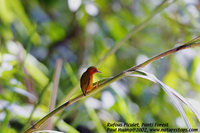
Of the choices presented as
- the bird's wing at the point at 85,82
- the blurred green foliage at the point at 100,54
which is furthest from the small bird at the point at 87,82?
the blurred green foliage at the point at 100,54

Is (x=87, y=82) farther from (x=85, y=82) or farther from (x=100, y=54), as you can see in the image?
(x=100, y=54)

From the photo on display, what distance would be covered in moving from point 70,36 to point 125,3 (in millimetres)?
387

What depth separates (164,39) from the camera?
148 centimetres

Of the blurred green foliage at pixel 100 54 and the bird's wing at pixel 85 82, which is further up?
Result: the blurred green foliage at pixel 100 54

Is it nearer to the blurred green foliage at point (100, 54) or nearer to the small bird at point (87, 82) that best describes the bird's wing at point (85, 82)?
the small bird at point (87, 82)

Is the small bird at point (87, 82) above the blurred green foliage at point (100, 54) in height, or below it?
below

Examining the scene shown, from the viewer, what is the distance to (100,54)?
1.33 metres

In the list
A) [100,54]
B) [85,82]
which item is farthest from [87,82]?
[100,54]

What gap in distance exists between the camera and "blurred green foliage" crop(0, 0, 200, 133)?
95 centimetres

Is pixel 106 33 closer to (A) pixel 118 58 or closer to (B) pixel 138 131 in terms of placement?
(A) pixel 118 58

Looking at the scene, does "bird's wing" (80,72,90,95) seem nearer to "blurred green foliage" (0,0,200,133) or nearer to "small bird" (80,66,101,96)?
"small bird" (80,66,101,96)

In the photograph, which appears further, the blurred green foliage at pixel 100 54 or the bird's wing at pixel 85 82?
the blurred green foliage at pixel 100 54

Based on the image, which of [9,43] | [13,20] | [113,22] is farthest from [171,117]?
[13,20]

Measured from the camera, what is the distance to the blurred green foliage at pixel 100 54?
946 millimetres
